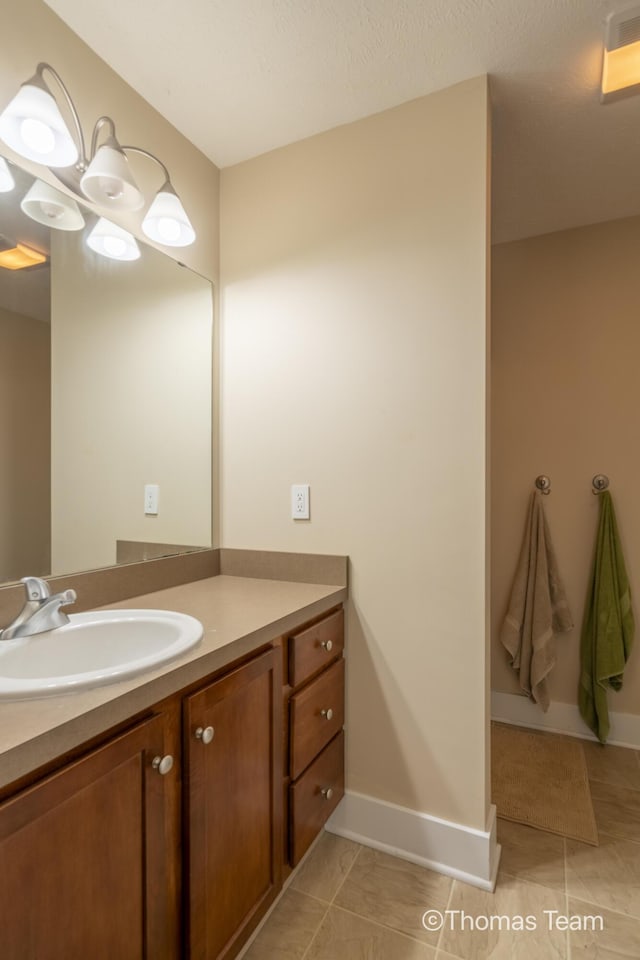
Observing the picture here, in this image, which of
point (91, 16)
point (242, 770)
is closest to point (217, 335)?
point (91, 16)

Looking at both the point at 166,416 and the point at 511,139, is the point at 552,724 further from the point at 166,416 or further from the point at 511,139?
the point at 511,139

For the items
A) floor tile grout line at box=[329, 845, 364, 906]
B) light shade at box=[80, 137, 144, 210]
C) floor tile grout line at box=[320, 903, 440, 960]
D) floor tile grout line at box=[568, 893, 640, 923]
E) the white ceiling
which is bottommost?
floor tile grout line at box=[329, 845, 364, 906]

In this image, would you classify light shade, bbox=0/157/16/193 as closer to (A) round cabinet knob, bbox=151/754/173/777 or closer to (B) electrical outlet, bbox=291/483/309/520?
(B) electrical outlet, bbox=291/483/309/520

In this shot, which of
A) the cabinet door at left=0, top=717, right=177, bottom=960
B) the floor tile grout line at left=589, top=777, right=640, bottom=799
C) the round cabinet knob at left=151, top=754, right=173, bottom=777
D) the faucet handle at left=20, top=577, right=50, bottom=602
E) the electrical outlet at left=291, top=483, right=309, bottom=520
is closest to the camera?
the cabinet door at left=0, top=717, right=177, bottom=960

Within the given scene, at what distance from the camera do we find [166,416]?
170 centimetres

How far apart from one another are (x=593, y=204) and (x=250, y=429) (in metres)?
1.85

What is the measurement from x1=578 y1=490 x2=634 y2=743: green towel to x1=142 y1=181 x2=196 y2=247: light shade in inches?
83.5

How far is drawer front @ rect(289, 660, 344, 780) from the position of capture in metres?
1.29

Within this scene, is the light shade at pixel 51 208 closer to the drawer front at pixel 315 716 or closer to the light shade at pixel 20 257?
the light shade at pixel 20 257

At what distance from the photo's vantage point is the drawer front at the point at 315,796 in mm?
1279

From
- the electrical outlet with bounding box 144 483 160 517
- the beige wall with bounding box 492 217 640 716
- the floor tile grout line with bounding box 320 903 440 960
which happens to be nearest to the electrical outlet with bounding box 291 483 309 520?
the electrical outlet with bounding box 144 483 160 517

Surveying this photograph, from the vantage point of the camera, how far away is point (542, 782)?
6.12 ft

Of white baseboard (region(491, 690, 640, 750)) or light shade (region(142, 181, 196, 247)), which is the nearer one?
light shade (region(142, 181, 196, 247))

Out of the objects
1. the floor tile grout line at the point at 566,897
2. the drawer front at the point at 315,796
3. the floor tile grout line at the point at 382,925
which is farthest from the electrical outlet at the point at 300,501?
the floor tile grout line at the point at 566,897
